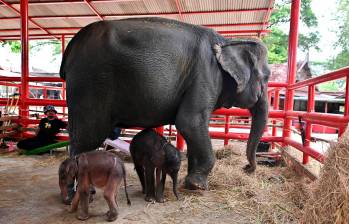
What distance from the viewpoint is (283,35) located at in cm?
2792

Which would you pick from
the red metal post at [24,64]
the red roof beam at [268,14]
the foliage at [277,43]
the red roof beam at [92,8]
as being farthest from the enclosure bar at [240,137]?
the foliage at [277,43]

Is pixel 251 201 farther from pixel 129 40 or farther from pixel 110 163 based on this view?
pixel 129 40

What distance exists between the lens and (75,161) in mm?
2488

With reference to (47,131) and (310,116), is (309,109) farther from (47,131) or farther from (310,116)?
(47,131)

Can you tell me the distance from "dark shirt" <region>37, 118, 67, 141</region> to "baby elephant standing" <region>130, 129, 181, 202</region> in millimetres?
3142

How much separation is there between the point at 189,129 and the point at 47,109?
3.59m

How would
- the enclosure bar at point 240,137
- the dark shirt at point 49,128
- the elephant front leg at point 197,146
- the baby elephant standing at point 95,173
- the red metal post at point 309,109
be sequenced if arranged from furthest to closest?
the dark shirt at point 49,128
the enclosure bar at point 240,137
the red metal post at point 309,109
the elephant front leg at point 197,146
the baby elephant standing at point 95,173

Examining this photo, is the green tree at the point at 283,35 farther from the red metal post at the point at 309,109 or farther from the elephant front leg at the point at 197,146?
the elephant front leg at the point at 197,146

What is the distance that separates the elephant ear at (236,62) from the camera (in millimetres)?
3361

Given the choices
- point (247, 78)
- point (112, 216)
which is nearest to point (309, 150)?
point (247, 78)

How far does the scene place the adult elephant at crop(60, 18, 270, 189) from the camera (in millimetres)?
2982

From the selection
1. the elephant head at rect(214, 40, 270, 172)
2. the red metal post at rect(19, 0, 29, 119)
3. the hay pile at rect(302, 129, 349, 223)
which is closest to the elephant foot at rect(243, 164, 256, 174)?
the elephant head at rect(214, 40, 270, 172)

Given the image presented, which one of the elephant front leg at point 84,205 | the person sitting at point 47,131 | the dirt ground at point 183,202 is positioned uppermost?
the person sitting at point 47,131

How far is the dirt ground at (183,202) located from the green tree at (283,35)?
80.2 feet
